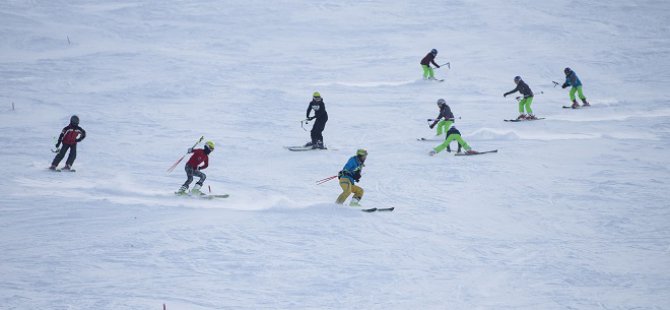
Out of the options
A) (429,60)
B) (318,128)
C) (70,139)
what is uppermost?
(429,60)

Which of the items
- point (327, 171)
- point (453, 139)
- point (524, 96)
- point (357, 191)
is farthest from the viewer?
point (524, 96)

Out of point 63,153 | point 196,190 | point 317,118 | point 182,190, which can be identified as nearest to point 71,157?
point 63,153

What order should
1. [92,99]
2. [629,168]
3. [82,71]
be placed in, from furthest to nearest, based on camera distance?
1. [82,71]
2. [92,99]
3. [629,168]

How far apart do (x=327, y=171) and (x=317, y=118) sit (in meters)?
1.98

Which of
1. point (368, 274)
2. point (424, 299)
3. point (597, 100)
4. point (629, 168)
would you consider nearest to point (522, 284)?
point (424, 299)

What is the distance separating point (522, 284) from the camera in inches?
363

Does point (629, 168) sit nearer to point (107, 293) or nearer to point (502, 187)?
point (502, 187)

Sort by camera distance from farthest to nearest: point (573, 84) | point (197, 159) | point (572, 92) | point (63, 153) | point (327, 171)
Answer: point (572, 92), point (573, 84), point (327, 171), point (63, 153), point (197, 159)

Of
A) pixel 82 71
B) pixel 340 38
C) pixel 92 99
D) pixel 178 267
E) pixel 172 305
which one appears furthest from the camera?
pixel 340 38

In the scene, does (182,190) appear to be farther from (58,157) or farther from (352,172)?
(58,157)

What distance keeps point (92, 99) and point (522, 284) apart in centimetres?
1635

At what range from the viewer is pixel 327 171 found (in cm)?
1458

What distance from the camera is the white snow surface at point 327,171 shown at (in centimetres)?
902

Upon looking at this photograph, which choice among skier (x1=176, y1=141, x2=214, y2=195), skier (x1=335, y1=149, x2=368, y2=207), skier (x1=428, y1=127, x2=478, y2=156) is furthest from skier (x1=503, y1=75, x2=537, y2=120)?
skier (x1=176, y1=141, x2=214, y2=195)
